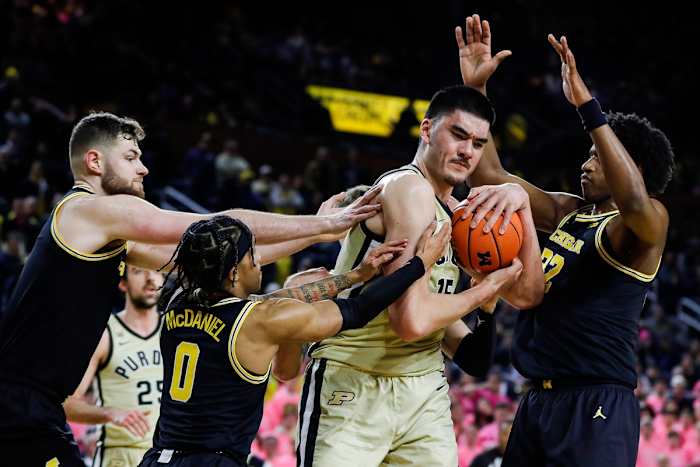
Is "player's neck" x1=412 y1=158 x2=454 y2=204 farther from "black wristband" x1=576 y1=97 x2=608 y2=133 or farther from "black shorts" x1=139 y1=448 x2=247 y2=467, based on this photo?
"black shorts" x1=139 y1=448 x2=247 y2=467

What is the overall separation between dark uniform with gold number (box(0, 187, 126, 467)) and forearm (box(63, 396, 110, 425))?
1433 millimetres

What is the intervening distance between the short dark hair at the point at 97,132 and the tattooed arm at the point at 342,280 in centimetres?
107

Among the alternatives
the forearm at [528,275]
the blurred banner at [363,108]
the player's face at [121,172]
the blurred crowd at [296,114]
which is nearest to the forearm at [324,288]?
the forearm at [528,275]

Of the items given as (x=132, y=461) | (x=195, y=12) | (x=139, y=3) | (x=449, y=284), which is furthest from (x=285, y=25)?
(x=449, y=284)

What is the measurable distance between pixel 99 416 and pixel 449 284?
8.08 feet

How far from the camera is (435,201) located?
452 centimetres

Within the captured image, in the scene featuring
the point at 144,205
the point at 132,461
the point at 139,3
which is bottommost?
the point at 132,461

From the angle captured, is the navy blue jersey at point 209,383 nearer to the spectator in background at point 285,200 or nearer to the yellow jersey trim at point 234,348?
the yellow jersey trim at point 234,348

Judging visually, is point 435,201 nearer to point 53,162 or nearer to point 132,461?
point 132,461

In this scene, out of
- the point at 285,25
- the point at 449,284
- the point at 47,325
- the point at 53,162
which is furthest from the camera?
the point at 285,25

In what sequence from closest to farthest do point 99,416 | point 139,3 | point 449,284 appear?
point 449,284 < point 99,416 < point 139,3

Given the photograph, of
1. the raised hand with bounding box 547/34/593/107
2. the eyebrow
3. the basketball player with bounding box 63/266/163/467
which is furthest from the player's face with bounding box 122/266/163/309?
the raised hand with bounding box 547/34/593/107

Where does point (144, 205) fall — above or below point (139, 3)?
below

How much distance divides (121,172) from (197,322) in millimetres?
1091
